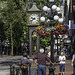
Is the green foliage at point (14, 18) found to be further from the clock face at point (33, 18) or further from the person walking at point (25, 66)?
the person walking at point (25, 66)

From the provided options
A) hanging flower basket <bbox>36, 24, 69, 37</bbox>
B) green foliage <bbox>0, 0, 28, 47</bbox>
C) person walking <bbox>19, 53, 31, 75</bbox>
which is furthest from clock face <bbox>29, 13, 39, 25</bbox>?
person walking <bbox>19, 53, 31, 75</bbox>

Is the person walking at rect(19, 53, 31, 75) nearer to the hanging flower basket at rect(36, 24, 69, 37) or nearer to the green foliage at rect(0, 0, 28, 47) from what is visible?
the hanging flower basket at rect(36, 24, 69, 37)

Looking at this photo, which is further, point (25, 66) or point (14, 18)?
point (14, 18)

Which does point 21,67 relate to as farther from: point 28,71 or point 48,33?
point 48,33

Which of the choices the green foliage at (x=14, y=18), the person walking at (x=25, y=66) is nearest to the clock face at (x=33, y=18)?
the green foliage at (x=14, y=18)

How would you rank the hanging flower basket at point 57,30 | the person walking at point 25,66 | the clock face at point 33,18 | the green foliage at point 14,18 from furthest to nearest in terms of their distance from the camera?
the green foliage at point 14,18
the clock face at point 33,18
the hanging flower basket at point 57,30
the person walking at point 25,66

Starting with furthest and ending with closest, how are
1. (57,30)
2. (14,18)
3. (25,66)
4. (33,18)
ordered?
1. (14,18)
2. (33,18)
3. (57,30)
4. (25,66)

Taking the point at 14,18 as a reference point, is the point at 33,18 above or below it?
above

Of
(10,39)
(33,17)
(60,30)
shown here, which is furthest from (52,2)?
(10,39)

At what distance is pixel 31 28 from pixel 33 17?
1.49m

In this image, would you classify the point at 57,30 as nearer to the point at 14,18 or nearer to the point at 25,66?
the point at 25,66

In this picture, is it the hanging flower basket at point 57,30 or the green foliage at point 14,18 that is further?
the green foliage at point 14,18

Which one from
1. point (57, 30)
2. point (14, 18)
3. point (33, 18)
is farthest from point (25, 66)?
point (14, 18)

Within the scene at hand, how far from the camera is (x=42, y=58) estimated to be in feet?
42.8
